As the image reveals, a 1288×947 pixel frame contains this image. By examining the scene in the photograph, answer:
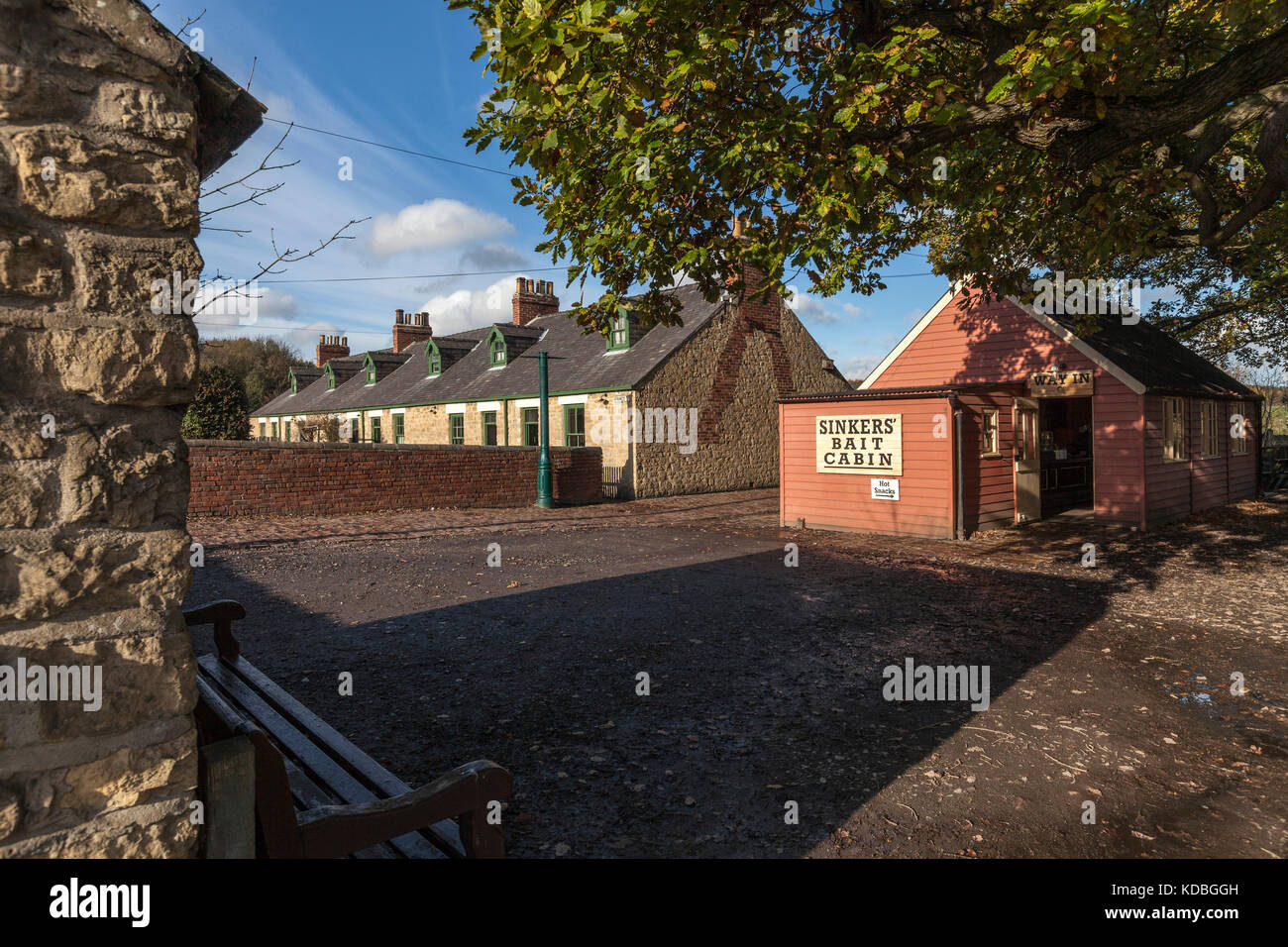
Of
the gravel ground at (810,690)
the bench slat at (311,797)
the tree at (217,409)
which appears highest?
the tree at (217,409)

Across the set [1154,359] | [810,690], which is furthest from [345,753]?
[1154,359]

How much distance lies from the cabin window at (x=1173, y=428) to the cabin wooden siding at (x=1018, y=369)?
183 cm

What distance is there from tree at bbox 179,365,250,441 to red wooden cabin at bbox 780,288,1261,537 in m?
19.2

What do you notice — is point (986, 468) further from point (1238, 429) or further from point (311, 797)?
point (311, 797)

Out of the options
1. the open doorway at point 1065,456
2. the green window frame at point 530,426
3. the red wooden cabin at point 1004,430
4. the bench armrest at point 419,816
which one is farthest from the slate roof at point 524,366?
the bench armrest at point 419,816

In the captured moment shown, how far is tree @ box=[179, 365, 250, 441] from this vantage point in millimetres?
24170

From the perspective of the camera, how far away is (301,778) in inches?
119

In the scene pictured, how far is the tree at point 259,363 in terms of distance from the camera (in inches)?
2028

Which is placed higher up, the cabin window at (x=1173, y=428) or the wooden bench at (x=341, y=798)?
the cabin window at (x=1173, y=428)

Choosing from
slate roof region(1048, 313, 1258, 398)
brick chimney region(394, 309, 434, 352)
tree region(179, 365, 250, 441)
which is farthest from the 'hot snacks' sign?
brick chimney region(394, 309, 434, 352)

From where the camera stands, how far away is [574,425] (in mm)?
24953

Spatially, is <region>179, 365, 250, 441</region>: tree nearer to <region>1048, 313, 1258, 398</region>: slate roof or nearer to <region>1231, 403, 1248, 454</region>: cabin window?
<region>1048, 313, 1258, 398</region>: slate roof

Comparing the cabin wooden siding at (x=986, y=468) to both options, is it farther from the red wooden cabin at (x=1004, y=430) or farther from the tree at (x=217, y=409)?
the tree at (x=217, y=409)
